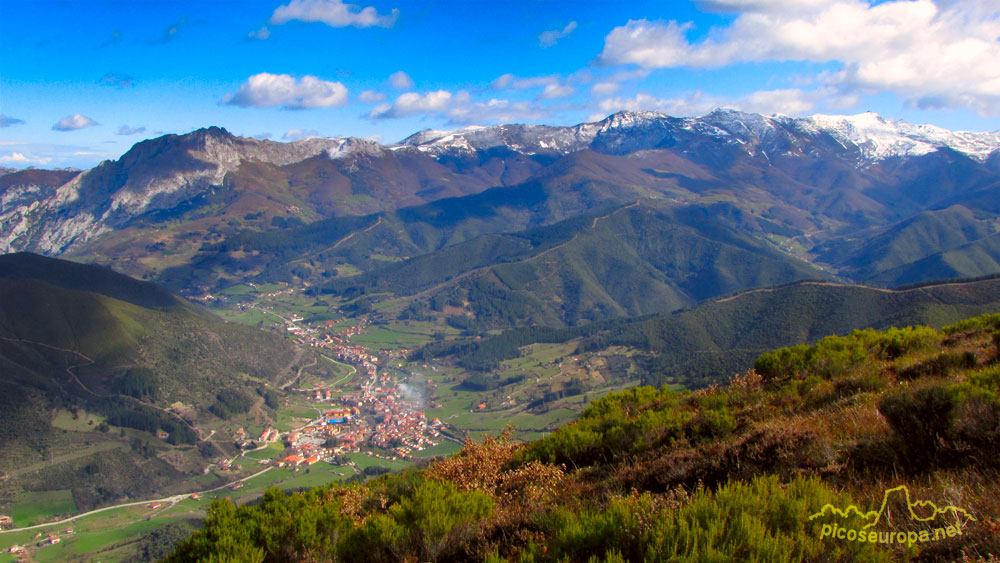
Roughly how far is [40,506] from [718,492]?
8130 centimetres

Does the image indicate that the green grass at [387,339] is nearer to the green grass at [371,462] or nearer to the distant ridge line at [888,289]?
the green grass at [371,462]

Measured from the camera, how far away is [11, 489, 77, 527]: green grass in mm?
56531

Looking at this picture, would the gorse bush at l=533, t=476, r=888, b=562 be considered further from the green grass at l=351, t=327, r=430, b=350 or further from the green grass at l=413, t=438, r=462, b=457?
the green grass at l=351, t=327, r=430, b=350

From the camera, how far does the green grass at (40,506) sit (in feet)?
185

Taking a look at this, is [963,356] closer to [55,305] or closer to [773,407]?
[773,407]

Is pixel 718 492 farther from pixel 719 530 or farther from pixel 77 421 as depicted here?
pixel 77 421

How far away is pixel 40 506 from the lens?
59.3 meters

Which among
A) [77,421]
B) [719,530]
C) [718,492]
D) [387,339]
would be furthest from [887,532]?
[387,339]

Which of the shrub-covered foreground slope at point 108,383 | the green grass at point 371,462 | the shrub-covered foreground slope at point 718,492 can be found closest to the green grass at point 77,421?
the shrub-covered foreground slope at point 108,383

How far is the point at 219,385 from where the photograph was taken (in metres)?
101

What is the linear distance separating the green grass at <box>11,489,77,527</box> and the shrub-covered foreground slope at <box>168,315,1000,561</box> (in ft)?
228

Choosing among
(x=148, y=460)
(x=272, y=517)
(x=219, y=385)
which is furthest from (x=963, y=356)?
(x=219, y=385)

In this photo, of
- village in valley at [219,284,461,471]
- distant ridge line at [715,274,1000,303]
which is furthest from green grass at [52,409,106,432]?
distant ridge line at [715,274,1000,303]

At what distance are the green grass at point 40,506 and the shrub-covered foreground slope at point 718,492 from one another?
69.5 meters
